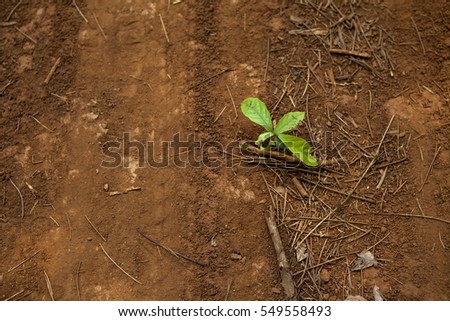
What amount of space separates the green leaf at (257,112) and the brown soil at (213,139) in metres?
0.23

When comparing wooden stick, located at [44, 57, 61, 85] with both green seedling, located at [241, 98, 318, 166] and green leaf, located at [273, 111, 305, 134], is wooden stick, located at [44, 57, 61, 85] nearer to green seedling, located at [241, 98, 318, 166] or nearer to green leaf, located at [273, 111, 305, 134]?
green seedling, located at [241, 98, 318, 166]

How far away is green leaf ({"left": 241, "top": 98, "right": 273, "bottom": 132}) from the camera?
9.14ft

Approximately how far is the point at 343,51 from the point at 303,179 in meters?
1.07

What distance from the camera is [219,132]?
3.03 metres

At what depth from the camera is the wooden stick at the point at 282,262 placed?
2617 mm

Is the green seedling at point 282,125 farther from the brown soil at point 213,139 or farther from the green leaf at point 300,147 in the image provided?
the brown soil at point 213,139

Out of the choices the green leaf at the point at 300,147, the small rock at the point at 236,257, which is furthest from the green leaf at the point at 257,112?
the small rock at the point at 236,257

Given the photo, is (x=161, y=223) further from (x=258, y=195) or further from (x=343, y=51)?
(x=343, y=51)

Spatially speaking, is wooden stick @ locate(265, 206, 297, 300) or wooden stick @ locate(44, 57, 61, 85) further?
wooden stick @ locate(44, 57, 61, 85)

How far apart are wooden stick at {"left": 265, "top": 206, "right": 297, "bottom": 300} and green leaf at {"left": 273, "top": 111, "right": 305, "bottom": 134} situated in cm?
56

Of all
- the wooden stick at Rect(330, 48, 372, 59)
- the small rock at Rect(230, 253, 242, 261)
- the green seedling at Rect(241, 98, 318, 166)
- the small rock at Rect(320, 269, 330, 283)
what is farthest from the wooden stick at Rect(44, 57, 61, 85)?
the small rock at Rect(320, 269, 330, 283)

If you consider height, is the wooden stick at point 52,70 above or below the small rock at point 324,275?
above

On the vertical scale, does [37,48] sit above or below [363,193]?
above

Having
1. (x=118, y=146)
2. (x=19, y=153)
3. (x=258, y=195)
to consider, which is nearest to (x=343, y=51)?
(x=258, y=195)
